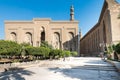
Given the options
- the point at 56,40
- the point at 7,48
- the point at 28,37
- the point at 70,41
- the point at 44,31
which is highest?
the point at 44,31

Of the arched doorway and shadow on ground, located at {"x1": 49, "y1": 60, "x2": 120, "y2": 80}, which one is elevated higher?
the arched doorway

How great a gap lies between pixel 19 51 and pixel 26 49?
7.95 feet

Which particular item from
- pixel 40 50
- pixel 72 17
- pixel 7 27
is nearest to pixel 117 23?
pixel 40 50

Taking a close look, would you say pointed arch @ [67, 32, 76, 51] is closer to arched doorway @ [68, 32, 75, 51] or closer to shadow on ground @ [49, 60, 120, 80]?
arched doorway @ [68, 32, 75, 51]

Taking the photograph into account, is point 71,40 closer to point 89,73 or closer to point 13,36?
point 13,36

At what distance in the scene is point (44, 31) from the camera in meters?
69.2

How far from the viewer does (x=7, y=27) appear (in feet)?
221

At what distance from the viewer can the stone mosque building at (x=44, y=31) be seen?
68.1 meters

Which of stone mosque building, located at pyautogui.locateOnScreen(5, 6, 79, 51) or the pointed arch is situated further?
the pointed arch

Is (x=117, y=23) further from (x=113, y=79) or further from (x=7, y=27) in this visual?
(x=7, y=27)

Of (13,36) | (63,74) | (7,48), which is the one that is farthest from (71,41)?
(63,74)

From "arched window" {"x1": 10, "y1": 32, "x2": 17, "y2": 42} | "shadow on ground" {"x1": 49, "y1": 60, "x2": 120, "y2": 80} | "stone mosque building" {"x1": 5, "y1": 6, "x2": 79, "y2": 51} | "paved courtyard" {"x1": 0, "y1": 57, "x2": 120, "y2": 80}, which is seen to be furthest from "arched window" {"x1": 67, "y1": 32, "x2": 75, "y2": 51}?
"shadow on ground" {"x1": 49, "y1": 60, "x2": 120, "y2": 80}

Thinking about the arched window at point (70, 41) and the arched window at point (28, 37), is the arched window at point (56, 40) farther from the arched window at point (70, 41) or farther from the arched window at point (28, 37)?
the arched window at point (28, 37)

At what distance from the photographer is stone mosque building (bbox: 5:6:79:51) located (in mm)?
68125
